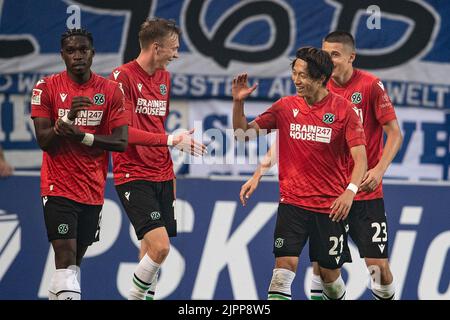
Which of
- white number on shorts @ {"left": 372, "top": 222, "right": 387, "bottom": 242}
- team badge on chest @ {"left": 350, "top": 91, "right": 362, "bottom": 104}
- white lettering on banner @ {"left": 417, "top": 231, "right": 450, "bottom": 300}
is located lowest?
white lettering on banner @ {"left": 417, "top": 231, "right": 450, "bottom": 300}

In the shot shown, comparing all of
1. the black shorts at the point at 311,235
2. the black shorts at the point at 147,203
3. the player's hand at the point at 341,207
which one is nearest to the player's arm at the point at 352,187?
the player's hand at the point at 341,207

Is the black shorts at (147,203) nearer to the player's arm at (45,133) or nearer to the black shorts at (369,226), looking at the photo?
the player's arm at (45,133)

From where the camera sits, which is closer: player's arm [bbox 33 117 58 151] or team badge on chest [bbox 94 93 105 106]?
player's arm [bbox 33 117 58 151]

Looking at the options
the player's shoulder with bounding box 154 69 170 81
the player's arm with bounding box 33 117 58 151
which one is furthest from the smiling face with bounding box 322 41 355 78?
the player's arm with bounding box 33 117 58 151

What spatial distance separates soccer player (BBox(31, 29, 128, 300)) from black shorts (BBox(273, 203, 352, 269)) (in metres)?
1.44

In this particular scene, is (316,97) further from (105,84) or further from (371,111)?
(105,84)

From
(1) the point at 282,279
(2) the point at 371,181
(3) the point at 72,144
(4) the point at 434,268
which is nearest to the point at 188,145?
(3) the point at 72,144

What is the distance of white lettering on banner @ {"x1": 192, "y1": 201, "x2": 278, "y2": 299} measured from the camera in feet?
43.8

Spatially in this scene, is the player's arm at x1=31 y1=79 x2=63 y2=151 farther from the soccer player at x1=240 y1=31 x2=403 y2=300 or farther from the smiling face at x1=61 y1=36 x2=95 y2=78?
the soccer player at x1=240 y1=31 x2=403 y2=300

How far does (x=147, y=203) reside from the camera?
35.4ft

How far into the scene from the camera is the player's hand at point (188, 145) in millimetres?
10414

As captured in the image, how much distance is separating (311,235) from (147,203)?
1443 millimetres

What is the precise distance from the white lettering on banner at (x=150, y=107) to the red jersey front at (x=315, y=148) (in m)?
1.03

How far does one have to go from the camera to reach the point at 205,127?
43.9 feet
